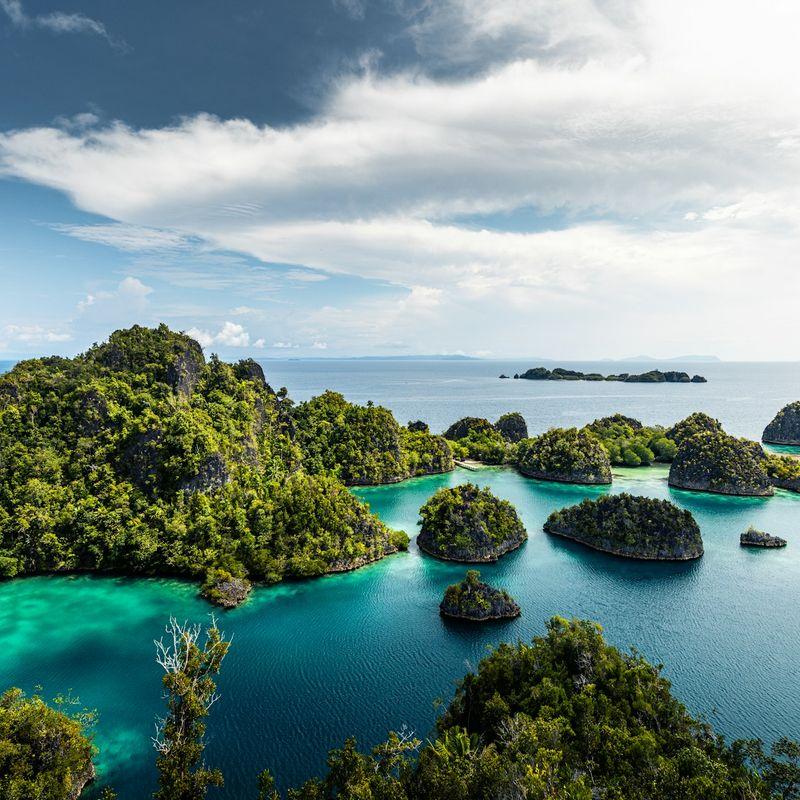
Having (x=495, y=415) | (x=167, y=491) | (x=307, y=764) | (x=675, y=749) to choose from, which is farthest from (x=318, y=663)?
(x=495, y=415)

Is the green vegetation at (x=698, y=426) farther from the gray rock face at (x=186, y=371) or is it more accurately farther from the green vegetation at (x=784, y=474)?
the gray rock face at (x=186, y=371)

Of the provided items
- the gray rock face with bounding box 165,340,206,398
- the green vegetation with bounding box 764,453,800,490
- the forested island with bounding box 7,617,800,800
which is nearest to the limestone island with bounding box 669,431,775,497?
the green vegetation with bounding box 764,453,800,490

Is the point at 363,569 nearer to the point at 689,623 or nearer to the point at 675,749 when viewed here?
the point at 689,623

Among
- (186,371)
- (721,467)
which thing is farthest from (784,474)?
(186,371)

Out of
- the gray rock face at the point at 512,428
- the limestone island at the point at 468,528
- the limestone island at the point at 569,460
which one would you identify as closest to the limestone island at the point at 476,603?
the limestone island at the point at 468,528

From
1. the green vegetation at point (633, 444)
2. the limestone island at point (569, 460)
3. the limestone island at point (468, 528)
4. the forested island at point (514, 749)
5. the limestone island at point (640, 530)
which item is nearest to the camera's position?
the forested island at point (514, 749)

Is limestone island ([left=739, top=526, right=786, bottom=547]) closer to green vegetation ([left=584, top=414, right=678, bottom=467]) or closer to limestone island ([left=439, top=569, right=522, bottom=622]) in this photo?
limestone island ([left=439, top=569, right=522, bottom=622])

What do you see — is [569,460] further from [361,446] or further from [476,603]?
[476,603]
